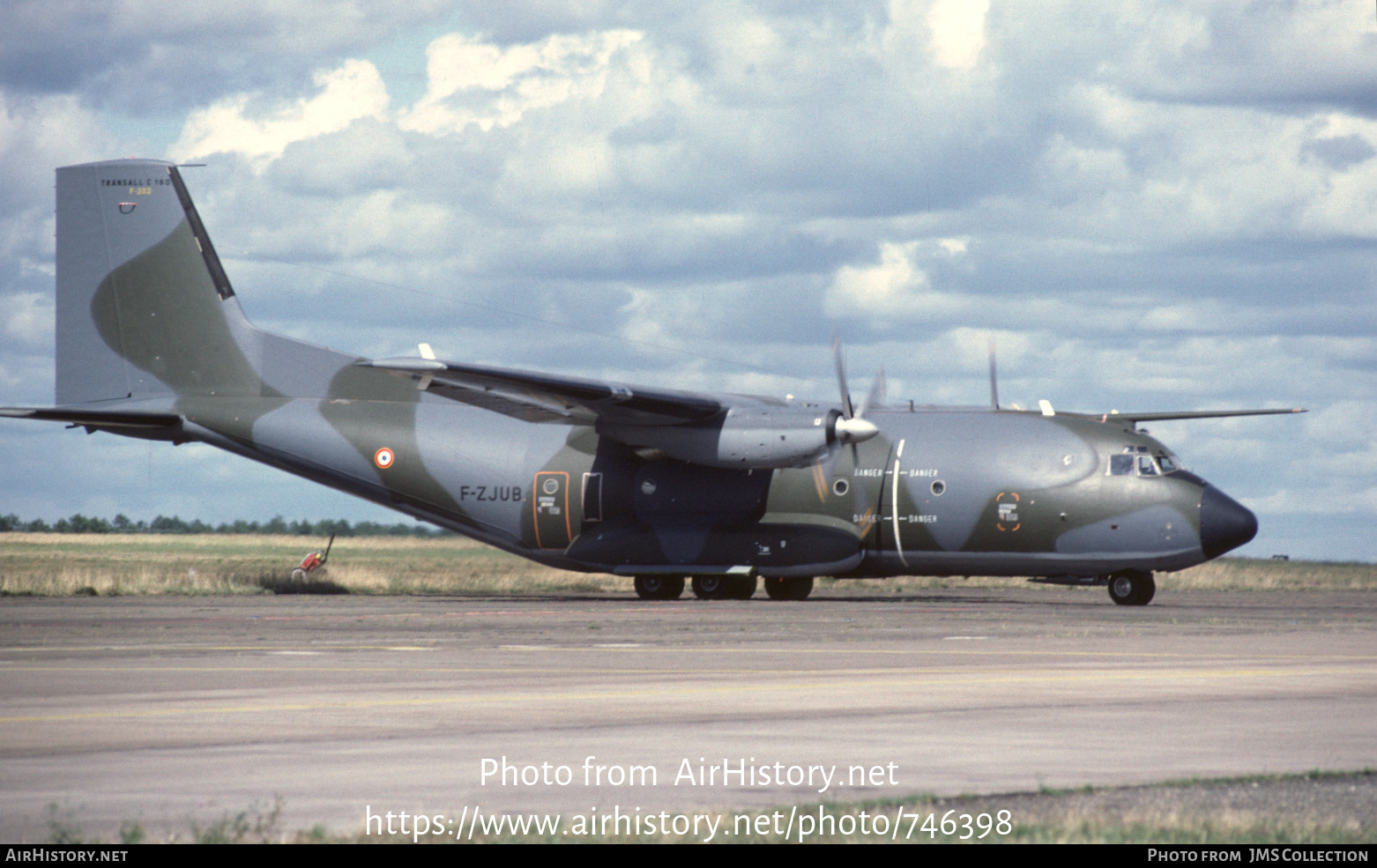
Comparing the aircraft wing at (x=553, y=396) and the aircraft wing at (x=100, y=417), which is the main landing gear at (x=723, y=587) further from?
the aircraft wing at (x=100, y=417)

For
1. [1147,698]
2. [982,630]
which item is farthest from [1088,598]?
[1147,698]

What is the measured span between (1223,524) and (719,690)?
67.2 feet

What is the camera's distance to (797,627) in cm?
2461

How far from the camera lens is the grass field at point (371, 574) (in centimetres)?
3922

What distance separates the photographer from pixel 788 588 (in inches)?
1462

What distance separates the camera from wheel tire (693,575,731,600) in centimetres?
3659

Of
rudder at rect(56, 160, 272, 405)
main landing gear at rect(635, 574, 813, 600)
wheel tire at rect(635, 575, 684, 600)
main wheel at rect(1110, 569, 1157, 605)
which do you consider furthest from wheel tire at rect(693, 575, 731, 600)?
rudder at rect(56, 160, 272, 405)

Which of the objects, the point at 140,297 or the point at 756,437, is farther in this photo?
the point at 140,297

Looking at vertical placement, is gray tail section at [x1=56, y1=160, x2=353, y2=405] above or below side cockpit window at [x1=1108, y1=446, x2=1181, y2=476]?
above

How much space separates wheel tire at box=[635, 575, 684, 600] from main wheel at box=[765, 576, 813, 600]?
7.01 feet

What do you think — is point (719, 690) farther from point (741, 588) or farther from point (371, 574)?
point (371, 574)

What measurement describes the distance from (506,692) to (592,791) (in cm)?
572

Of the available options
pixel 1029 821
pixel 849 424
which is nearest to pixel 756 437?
pixel 849 424

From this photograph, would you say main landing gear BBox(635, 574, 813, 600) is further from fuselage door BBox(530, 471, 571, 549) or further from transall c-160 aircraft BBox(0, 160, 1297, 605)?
fuselage door BBox(530, 471, 571, 549)
